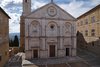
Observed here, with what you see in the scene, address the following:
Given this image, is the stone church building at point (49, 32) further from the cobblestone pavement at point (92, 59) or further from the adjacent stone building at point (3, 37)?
the adjacent stone building at point (3, 37)

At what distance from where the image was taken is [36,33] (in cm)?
2733

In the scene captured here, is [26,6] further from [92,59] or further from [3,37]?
[92,59]

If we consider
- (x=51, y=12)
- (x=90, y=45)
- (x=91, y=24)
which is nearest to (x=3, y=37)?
(x=51, y=12)

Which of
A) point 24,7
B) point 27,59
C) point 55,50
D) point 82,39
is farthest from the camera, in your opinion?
point 82,39

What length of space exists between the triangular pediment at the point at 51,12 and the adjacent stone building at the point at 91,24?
539cm

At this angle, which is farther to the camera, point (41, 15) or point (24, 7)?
point (24, 7)

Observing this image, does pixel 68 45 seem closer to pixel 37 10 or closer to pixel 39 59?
pixel 39 59

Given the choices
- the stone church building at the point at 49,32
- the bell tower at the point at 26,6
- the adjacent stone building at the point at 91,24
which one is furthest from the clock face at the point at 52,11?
the adjacent stone building at the point at 91,24

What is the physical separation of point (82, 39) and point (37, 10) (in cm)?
1798

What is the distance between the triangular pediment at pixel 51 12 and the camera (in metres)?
27.3

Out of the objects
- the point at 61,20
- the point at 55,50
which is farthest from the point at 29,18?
the point at 55,50

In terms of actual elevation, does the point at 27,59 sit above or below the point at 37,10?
below

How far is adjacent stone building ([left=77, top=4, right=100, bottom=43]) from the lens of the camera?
29.3 metres

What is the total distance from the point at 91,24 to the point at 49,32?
447 inches
